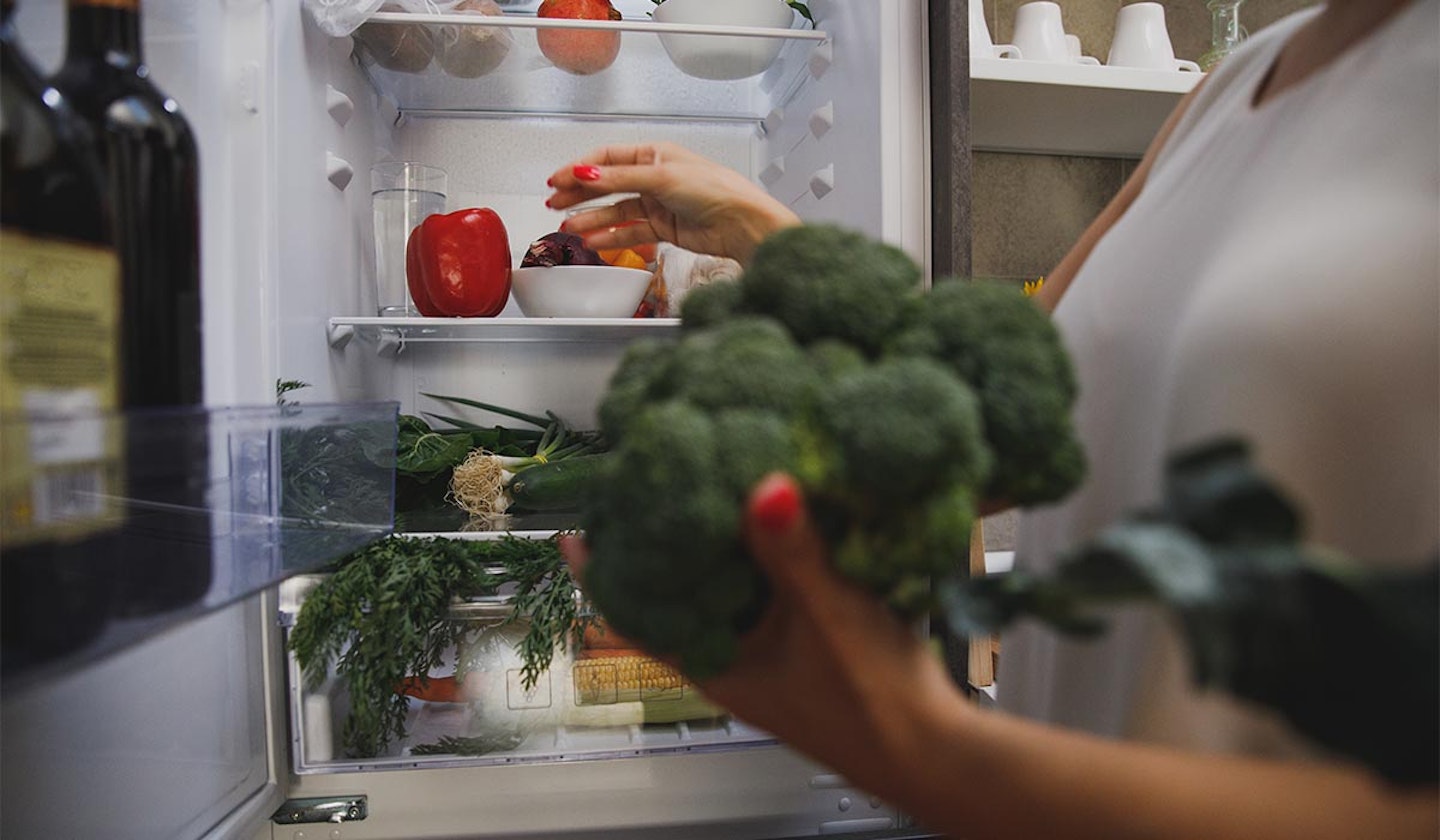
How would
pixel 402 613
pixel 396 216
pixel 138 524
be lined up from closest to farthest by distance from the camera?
pixel 138 524, pixel 402 613, pixel 396 216

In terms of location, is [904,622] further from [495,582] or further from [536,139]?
[536,139]

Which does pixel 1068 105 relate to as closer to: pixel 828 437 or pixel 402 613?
pixel 402 613

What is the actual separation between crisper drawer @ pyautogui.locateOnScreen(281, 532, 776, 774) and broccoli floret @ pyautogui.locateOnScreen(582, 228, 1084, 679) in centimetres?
89

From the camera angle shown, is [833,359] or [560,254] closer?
[833,359]

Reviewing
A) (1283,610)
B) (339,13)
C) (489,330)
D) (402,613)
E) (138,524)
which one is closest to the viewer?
(1283,610)

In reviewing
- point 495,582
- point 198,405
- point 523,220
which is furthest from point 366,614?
point 523,220

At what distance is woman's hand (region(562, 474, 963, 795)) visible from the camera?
382 mm

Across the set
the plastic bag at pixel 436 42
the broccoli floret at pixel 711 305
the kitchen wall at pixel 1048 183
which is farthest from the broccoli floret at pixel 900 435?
the kitchen wall at pixel 1048 183

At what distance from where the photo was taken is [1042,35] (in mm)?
1568

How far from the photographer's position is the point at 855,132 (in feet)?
4.66

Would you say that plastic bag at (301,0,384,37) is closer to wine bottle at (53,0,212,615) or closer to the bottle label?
wine bottle at (53,0,212,615)

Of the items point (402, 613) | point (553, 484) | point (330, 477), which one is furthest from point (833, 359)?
point (553, 484)

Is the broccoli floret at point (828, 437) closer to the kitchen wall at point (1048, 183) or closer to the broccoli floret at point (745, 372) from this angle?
the broccoli floret at point (745, 372)

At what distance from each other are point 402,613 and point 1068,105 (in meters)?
1.31
